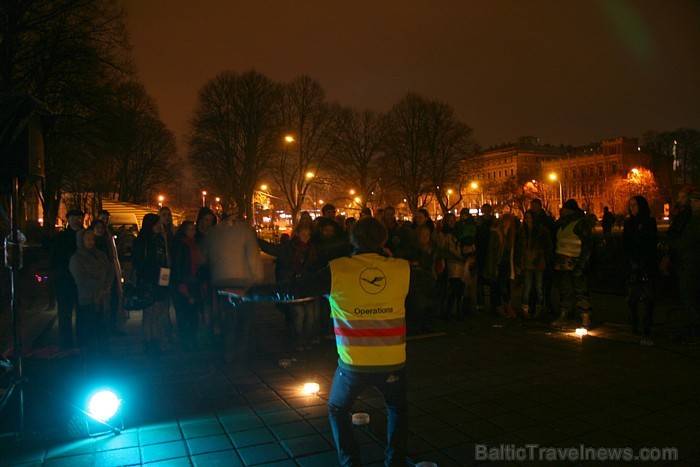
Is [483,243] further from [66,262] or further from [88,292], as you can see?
[66,262]

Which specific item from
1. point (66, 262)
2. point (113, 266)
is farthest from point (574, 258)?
point (66, 262)

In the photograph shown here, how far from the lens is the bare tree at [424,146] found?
53.0 m

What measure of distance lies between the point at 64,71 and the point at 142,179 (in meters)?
39.9

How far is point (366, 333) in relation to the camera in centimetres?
392

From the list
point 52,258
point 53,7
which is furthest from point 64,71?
point 52,258

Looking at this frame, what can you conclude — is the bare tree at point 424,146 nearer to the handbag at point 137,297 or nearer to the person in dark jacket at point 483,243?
the person in dark jacket at point 483,243

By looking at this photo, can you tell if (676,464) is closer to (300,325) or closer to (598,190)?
(300,325)

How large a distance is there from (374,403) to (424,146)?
160 feet

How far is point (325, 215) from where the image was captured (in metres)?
9.84

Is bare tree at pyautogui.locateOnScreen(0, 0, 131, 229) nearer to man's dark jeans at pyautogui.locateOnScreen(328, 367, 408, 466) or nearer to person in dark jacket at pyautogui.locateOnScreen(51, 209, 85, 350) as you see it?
person in dark jacket at pyautogui.locateOnScreen(51, 209, 85, 350)

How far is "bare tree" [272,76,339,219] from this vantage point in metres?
46.5

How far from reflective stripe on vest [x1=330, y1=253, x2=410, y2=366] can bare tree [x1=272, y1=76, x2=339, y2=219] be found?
41.7m

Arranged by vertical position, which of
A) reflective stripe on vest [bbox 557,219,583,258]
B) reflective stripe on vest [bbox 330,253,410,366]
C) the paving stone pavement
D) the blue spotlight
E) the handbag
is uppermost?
reflective stripe on vest [bbox 557,219,583,258]

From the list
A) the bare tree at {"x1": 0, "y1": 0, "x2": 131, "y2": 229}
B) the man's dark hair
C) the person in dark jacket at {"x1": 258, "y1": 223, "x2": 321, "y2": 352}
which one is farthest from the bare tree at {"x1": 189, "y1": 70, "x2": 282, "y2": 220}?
the man's dark hair
